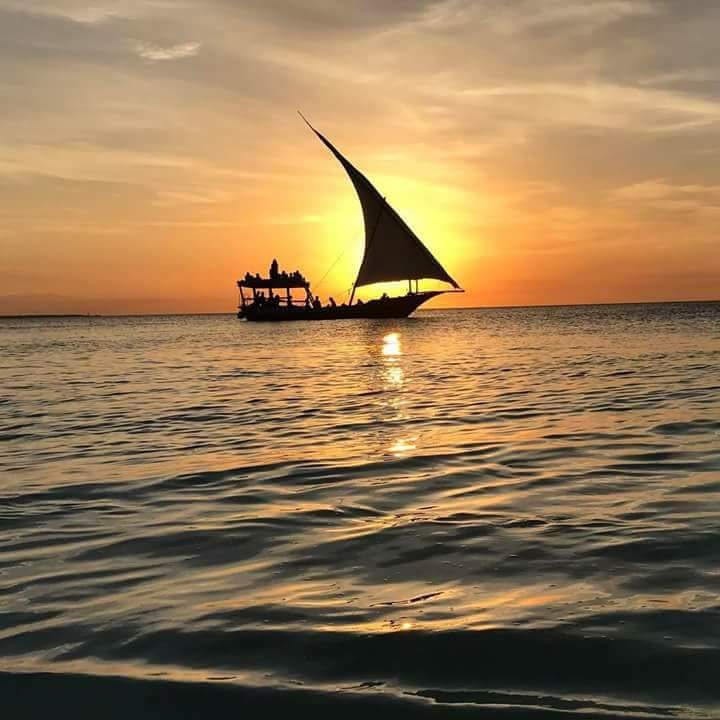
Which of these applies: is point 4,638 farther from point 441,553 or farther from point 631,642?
point 631,642

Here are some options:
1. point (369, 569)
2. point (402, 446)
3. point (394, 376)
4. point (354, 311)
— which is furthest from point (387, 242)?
point (369, 569)

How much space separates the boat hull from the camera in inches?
3206

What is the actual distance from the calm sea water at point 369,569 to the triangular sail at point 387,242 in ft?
197

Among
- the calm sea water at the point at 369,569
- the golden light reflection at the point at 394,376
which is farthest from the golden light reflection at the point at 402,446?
the golden light reflection at the point at 394,376

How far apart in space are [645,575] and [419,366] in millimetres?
22166

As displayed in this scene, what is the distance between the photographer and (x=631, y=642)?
347 cm

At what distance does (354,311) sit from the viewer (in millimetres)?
83312

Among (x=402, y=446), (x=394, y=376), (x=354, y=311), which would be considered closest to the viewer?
(x=402, y=446)

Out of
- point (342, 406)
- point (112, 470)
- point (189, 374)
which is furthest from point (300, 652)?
point (189, 374)

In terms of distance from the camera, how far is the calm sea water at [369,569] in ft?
10.4

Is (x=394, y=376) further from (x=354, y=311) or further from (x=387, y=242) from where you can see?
(x=354, y=311)

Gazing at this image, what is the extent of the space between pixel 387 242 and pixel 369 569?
224 ft

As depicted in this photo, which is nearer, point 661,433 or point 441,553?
point 441,553

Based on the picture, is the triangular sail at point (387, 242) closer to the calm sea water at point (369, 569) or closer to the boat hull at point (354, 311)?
the boat hull at point (354, 311)
